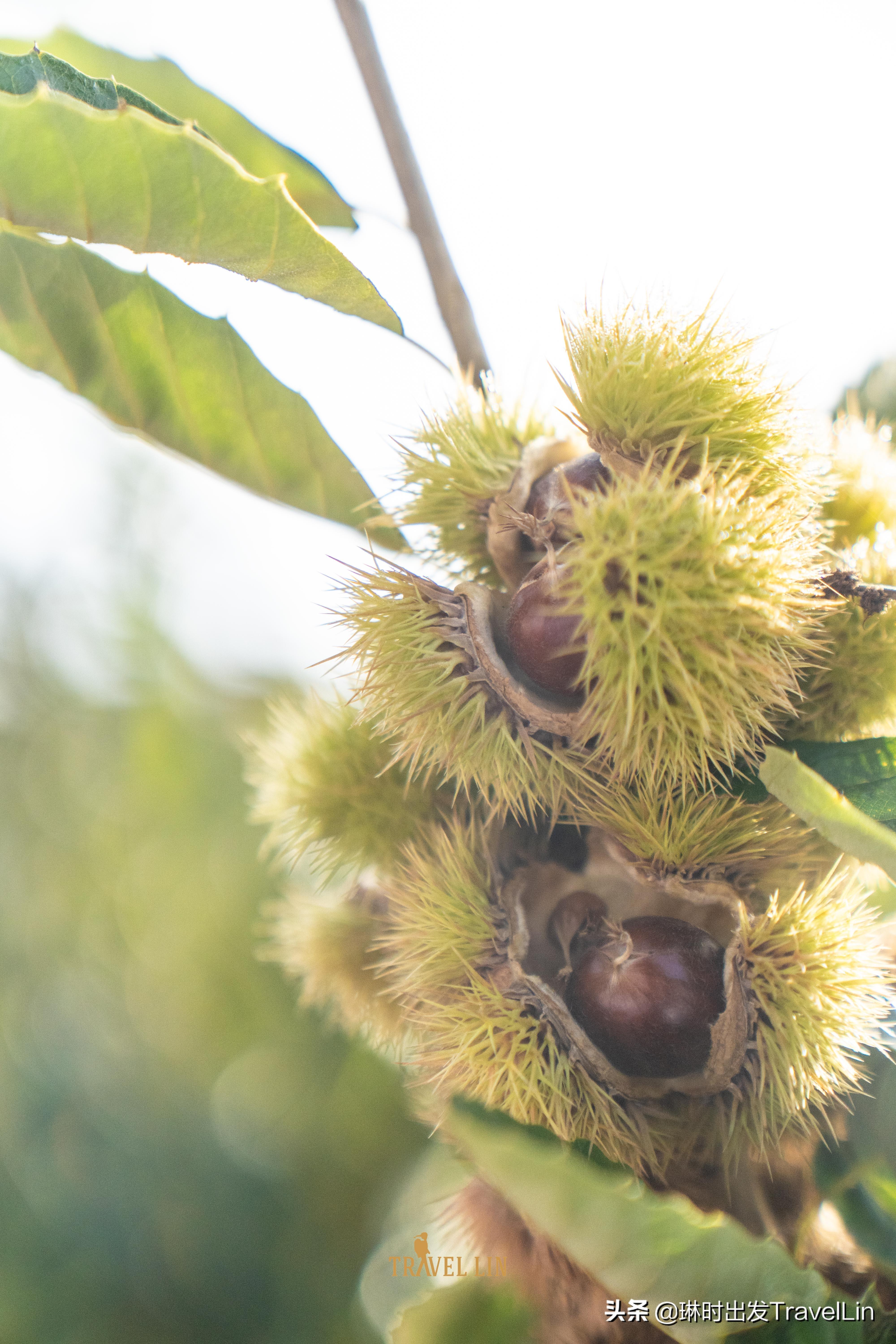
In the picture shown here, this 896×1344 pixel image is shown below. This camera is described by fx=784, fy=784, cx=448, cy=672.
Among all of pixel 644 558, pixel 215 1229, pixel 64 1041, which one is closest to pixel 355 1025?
pixel 644 558

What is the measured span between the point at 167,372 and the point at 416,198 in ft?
0.67

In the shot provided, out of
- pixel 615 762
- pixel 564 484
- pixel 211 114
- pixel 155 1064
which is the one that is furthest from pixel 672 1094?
pixel 155 1064

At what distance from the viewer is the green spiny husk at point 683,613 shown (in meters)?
0.32

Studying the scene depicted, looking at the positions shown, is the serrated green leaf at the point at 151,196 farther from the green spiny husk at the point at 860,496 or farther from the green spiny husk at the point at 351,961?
the green spiny husk at the point at 351,961

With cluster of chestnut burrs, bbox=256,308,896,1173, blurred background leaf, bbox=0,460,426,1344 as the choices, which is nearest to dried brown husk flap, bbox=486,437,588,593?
cluster of chestnut burrs, bbox=256,308,896,1173

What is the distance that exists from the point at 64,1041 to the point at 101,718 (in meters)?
0.53

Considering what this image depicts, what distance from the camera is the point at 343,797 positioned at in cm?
49

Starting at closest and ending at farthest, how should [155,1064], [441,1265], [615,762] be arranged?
[615,762] → [441,1265] → [155,1064]

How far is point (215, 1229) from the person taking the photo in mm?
1036

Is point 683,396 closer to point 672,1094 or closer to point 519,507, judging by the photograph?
point 519,507

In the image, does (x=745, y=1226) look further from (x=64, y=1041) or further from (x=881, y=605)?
(x=64, y=1041)

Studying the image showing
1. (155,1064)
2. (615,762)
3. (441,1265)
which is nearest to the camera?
(615,762)

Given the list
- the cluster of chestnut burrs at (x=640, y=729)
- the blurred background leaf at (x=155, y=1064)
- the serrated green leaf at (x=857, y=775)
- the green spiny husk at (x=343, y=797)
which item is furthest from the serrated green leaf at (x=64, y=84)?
the blurred background leaf at (x=155, y=1064)

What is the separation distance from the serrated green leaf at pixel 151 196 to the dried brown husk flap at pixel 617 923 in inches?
13.7
